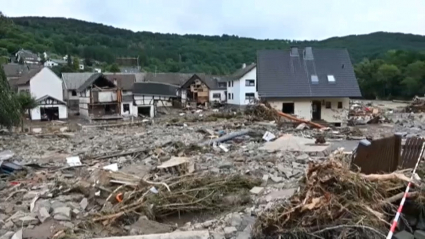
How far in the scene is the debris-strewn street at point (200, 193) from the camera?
4.97 m

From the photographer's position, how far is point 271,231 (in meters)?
4.95

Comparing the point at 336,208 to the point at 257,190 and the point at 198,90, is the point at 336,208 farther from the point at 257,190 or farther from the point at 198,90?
the point at 198,90

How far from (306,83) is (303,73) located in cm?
98

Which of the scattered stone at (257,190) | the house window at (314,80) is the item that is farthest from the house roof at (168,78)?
the scattered stone at (257,190)

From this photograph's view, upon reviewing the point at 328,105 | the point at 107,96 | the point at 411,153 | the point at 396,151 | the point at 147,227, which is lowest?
the point at 147,227

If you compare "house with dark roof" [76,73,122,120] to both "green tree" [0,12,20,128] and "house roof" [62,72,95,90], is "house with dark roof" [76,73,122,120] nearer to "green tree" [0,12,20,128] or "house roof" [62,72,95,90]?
"house roof" [62,72,95,90]

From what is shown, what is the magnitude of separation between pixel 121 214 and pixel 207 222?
132 centimetres

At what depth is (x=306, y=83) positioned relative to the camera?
28.3 meters

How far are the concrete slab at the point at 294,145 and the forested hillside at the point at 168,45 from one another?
6877 centimetres

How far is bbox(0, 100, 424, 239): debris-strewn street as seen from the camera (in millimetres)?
4973

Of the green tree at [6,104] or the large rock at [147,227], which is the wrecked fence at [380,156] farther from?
the green tree at [6,104]

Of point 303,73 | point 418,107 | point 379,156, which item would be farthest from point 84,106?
point 379,156

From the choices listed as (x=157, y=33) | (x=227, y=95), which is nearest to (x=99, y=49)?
(x=157, y=33)

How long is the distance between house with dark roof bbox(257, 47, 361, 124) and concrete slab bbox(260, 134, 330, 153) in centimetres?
1385
